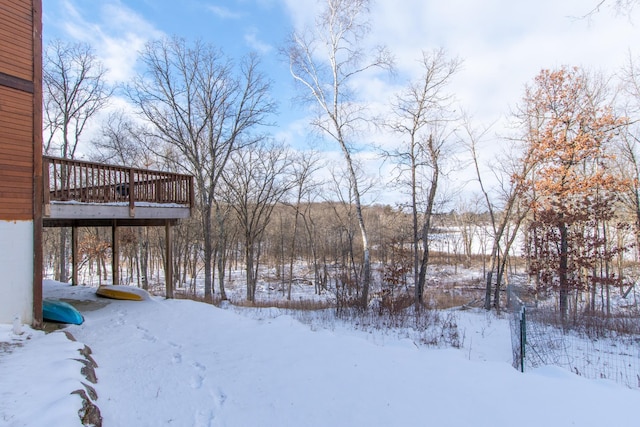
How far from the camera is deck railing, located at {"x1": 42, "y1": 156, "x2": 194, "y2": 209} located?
Answer: 24.3 feet

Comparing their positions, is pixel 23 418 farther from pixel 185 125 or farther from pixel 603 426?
pixel 185 125

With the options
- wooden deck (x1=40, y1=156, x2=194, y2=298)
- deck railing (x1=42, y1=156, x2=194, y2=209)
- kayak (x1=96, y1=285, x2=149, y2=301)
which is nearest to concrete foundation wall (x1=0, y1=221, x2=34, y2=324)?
wooden deck (x1=40, y1=156, x2=194, y2=298)

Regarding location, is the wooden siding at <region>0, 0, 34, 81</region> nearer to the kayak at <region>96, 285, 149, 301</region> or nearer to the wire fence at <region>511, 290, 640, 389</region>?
the kayak at <region>96, 285, 149, 301</region>

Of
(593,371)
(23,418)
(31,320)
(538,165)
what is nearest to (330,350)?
(23,418)

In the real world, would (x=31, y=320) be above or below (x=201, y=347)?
above

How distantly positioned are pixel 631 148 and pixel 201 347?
21.9 metres

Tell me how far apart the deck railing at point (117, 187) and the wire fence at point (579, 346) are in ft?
30.1

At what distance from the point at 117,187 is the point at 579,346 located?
12391 millimetres

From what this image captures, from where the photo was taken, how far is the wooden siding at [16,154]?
6043 mm

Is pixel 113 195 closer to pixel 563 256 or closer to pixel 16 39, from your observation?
pixel 16 39

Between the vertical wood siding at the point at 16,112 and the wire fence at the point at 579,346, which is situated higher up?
the vertical wood siding at the point at 16,112

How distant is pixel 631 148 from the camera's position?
1717 cm

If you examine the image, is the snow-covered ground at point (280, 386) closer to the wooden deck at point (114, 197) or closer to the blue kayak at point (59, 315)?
the blue kayak at point (59, 315)

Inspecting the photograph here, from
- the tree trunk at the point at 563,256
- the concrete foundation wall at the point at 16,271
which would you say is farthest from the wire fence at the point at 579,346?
the concrete foundation wall at the point at 16,271
